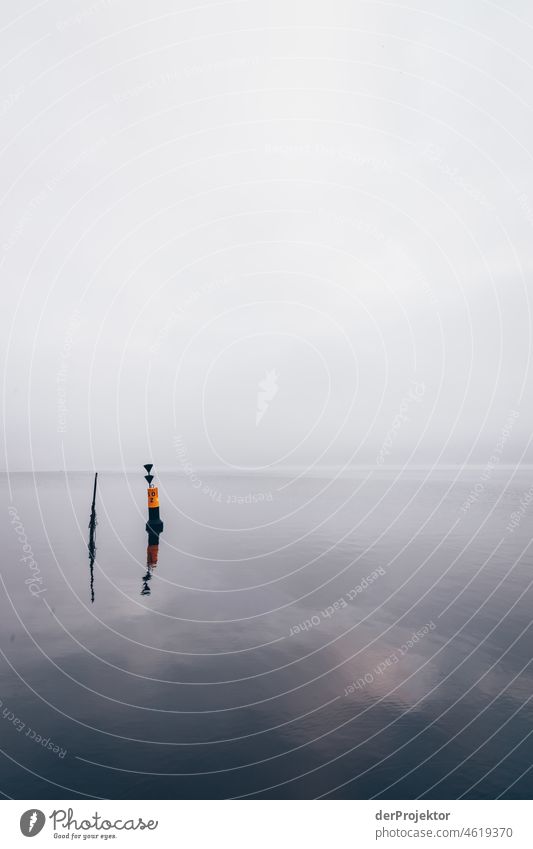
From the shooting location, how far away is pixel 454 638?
15.0 meters

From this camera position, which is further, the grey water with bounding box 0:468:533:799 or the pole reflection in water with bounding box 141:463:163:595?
the pole reflection in water with bounding box 141:463:163:595

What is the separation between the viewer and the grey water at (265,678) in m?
7.81
